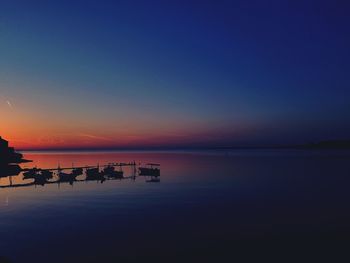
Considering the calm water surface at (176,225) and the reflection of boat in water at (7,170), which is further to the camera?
the reflection of boat in water at (7,170)

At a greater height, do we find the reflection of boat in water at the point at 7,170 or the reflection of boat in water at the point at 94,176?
the reflection of boat in water at the point at 7,170

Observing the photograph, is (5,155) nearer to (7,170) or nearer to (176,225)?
(7,170)

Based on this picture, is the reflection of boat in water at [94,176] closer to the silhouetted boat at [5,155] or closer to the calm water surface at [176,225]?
the calm water surface at [176,225]

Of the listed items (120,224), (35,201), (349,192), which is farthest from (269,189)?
(35,201)

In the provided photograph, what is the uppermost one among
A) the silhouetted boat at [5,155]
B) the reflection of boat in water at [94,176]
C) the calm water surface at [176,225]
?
the silhouetted boat at [5,155]

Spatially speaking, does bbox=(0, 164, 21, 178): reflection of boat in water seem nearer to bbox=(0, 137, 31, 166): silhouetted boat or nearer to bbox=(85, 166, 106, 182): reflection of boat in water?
bbox=(0, 137, 31, 166): silhouetted boat

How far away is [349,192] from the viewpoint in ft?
180

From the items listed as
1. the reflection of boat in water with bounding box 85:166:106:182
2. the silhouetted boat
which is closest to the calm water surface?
the silhouetted boat

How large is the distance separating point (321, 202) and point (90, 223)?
32.3 metres

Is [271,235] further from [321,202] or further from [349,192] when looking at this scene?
[349,192]

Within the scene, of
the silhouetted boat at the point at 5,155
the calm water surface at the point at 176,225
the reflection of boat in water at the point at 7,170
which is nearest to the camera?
the calm water surface at the point at 176,225

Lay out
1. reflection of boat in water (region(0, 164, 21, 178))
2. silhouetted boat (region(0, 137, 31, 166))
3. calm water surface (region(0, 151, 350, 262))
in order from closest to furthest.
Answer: calm water surface (region(0, 151, 350, 262)), silhouetted boat (region(0, 137, 31, 166)), reflection of boat in water (region(0, 164, 21, 178))

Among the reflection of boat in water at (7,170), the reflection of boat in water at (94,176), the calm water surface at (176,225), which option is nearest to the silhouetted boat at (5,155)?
the reflection of boat in water at (7,170)

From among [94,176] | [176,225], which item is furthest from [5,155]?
[176,225]
